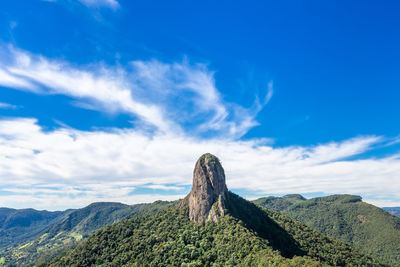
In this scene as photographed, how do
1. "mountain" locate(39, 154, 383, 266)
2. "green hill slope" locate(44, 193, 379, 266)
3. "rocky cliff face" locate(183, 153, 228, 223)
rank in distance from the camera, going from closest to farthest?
"green hill slope" locate(44, 193, 379, 266), "mountain" locate(39, 154, 383, 266), "rocky cliff face" locate(183, 153, 228, 223)

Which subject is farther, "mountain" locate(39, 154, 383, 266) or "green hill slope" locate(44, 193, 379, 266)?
"mountain" locate(39, 154, 383, 266)

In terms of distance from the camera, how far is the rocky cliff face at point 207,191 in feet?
493

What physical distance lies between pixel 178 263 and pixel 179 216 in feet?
158

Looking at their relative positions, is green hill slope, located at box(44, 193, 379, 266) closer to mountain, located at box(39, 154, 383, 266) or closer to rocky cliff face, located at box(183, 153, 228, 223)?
mountain, located at box(39, 154, 383, 266)

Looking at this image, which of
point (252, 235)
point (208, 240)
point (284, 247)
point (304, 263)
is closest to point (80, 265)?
point (208, 240)

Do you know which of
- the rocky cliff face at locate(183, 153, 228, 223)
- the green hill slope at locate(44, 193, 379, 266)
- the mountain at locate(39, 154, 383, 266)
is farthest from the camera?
the rocky cliff face at locate(183, 153, 228, 223)

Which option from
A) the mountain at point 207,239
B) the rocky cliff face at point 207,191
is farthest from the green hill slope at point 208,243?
the rocky cliff face at point 207,191

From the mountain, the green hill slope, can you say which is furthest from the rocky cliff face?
the green hill slope

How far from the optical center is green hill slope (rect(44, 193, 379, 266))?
111 meters

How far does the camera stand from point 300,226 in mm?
171000

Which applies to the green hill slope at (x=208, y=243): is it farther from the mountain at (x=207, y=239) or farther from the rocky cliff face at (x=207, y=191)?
the rocky cliff face at (x=207, y=191)

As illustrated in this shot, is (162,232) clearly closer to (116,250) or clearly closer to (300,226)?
(116,250)

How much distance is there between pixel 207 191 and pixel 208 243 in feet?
123

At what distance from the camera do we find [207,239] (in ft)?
428
